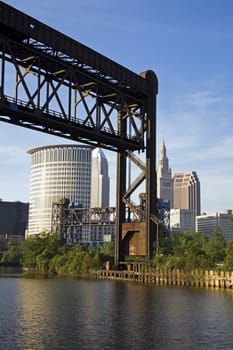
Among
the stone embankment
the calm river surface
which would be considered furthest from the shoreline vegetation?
the calm river surface

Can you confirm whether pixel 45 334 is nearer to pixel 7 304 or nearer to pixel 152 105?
pixel 7 304

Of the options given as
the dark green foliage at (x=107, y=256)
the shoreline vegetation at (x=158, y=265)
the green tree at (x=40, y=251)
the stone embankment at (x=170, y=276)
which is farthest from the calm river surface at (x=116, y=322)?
the green tree at (x=40, y=251)

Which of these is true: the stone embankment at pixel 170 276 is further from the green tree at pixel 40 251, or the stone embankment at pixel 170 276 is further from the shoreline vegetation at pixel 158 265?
the green tree at pixel 40 251

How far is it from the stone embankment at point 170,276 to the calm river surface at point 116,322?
13.8 m

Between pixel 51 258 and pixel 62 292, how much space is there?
5655 cm

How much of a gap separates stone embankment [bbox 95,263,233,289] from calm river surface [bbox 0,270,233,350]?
13.8 metres

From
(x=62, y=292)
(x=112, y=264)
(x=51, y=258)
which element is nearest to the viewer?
(x=62, y=292)

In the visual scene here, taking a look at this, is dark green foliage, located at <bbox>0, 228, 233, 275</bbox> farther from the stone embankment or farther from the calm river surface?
the calm river surface

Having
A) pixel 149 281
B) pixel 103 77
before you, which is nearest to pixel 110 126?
pixel 103 77

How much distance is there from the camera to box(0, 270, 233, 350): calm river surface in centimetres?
2731

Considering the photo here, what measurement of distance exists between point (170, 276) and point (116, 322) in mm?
39478

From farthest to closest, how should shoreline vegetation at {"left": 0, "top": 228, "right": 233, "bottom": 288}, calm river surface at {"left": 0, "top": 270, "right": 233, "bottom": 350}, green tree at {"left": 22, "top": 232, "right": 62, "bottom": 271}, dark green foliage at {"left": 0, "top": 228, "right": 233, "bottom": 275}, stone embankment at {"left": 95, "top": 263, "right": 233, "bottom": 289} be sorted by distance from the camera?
1. green tree at {"left": 22, "top": 232, "right": 62, "bottom": 271}
2. dark green foliage at {"left": 0, "top": 228, "right": 233, "bottom": 275}
3. shoreline vegetation at {"left": 0, "top": 228, "right": 233, "bottom": 288}
4. stone embankment at {"left": 95, "top": 263, "right": 233, "bottom": 289}
5. calm river surface at {"left": 0, "top": 270, "right": 233, "bottom": 350}

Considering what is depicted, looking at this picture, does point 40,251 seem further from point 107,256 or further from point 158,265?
point 158,265

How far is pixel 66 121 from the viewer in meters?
62.8
